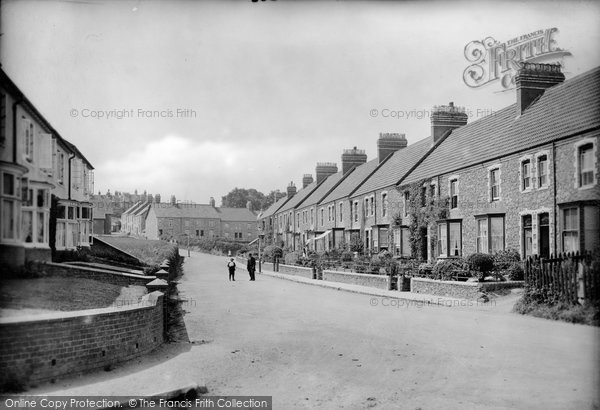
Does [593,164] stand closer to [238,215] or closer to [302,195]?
[302,195]

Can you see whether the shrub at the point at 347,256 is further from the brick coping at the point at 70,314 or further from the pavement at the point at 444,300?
the brick coping at the point at 70,314

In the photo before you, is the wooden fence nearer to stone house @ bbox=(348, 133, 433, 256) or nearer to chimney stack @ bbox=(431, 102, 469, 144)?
stone house @ bbox=(348, 133, 433, 256)

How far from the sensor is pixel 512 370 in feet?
24.1

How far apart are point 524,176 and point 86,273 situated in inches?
562

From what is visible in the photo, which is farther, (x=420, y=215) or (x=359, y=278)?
(x=420, y=215)

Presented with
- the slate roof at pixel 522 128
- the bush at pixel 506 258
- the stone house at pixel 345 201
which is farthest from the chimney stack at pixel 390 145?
the bush at pixel 506 258

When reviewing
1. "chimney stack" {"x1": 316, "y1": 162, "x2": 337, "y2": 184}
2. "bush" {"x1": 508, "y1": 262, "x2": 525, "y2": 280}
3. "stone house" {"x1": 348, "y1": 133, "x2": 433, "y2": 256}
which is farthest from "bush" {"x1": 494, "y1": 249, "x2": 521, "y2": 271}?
"chimney stack" {"x1": 316, "y1": 162, "x2": 337, "y2": 184}

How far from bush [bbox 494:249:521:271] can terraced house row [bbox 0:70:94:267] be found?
45.1ft

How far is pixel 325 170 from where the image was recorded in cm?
5003

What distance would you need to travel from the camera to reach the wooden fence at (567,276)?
9.21m

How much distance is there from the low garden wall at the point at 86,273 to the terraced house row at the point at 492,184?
8.04 m

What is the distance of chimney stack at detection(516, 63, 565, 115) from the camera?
1592 centimetres

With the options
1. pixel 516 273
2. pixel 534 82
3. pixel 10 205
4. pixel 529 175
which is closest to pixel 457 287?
pixel 516 273

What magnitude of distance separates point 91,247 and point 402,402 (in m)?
4.95
